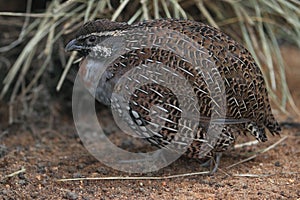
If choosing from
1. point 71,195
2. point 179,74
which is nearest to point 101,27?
point 179,74

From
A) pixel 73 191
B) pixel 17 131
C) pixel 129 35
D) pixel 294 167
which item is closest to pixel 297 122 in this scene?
pixel 294 167

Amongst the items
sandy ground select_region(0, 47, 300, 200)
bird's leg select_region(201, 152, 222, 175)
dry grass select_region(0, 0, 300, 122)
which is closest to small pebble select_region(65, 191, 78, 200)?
sandy ground select_region(0, 47, 300, 200)

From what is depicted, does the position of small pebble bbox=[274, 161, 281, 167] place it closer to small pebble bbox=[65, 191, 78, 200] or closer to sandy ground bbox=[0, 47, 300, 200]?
sandy ground bbox=[0, 47, 300, 200]

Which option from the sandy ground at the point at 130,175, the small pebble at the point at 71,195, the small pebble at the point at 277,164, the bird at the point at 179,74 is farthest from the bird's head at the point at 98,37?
the small pebble at the point at 277,164

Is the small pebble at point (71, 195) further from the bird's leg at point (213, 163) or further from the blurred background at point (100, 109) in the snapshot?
the bird's leg at point (213, 163)

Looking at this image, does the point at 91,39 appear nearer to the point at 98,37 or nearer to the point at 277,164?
the point at 98,37
